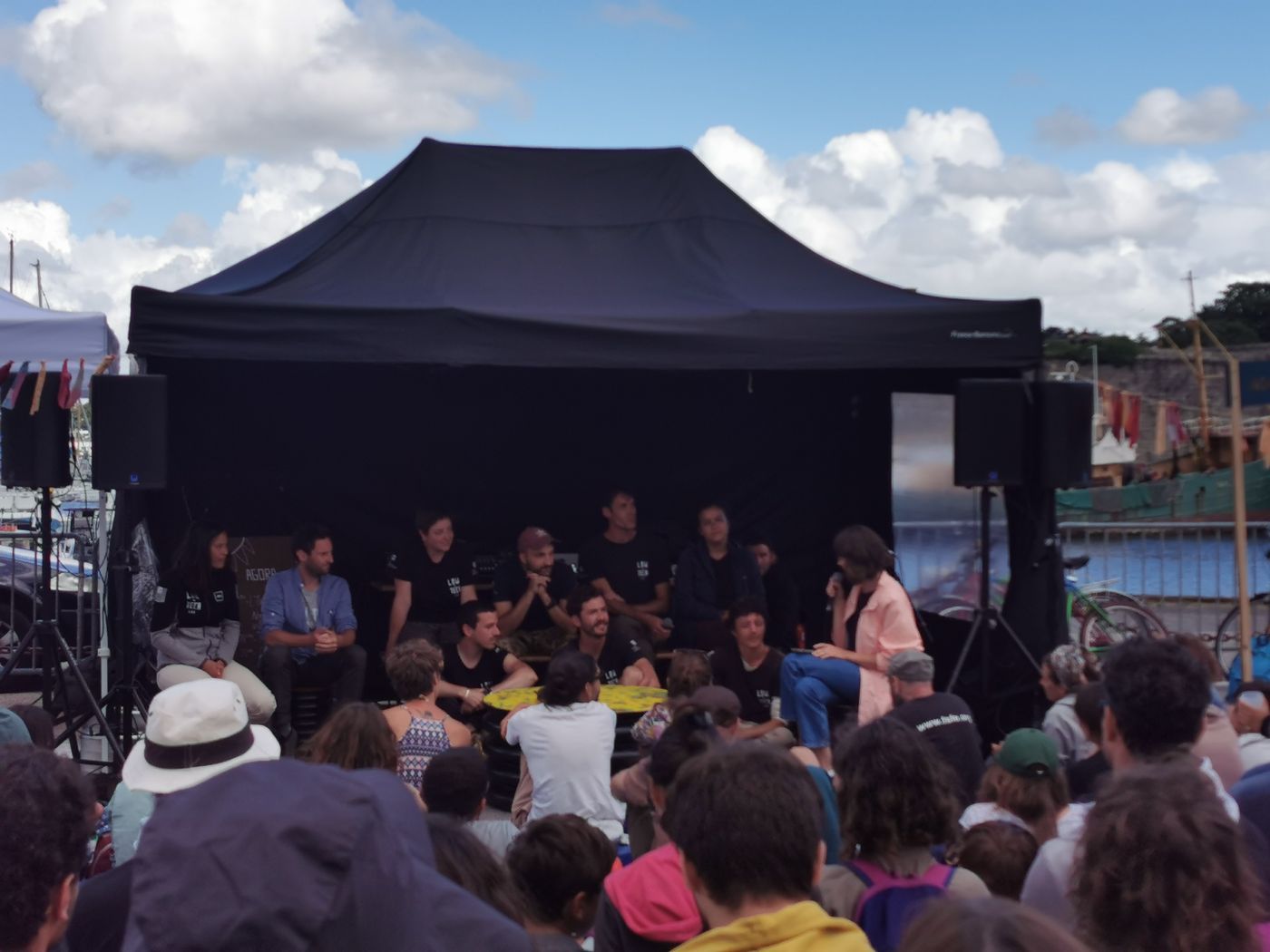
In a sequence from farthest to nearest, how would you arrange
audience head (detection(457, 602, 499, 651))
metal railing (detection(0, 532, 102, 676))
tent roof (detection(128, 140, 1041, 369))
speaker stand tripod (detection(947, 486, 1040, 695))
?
metal railing (detection(0, 532, 102, 676)) < audience head (detection(457, 602, 499, 651)) < speaker stand tripod (detection(947, 486, 1040, 695)) < tent roof (detection(128, 140, 1041, 369))

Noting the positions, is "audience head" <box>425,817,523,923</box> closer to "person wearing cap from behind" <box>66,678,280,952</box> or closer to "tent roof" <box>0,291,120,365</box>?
"person wearing cap from behind" <box>66,678,280,952</box>

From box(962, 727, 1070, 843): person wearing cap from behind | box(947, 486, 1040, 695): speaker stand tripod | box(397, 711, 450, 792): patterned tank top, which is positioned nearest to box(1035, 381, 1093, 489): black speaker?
box(947, 486, 1040, 695): speaker stand tripod

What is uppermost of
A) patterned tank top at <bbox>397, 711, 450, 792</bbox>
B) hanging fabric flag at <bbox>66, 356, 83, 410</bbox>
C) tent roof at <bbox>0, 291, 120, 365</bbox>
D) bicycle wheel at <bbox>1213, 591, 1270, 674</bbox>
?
tent roof at <bbox>0, 291, 120, 365</bbox>

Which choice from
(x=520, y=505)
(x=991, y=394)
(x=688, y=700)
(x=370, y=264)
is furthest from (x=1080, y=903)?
(x=520, y=505)

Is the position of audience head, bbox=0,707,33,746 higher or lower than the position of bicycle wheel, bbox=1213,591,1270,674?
higher

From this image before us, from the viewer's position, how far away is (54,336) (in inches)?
228

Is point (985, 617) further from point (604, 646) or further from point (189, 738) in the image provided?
point (189, 738)

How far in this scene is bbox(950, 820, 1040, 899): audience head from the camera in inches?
107

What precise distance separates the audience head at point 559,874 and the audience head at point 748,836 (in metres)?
0.94

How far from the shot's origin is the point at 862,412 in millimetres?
8367

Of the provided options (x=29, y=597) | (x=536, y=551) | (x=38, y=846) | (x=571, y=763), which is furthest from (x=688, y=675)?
(x=29, y=597)

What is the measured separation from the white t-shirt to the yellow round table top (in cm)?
99

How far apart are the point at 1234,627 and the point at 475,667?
5436mm

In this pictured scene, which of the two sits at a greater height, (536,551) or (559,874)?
(536,551)
